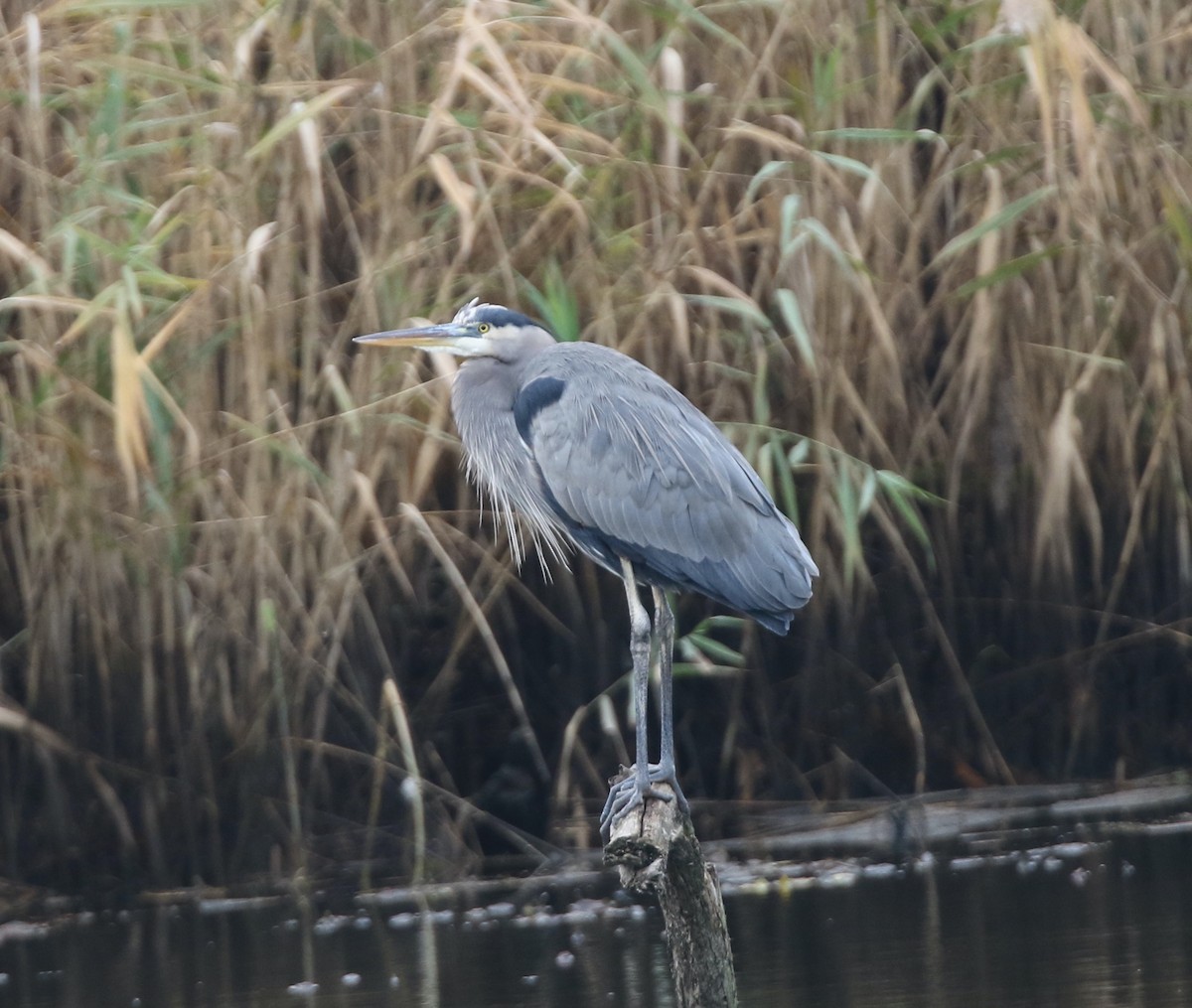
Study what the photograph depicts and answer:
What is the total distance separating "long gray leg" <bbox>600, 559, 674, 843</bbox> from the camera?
3.84 meters

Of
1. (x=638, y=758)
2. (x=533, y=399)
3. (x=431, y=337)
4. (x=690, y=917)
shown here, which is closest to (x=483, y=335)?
(x=431, y=337)

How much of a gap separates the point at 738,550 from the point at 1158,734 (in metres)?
2.04

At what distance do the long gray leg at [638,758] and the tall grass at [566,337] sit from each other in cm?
69

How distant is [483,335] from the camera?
15.4ft

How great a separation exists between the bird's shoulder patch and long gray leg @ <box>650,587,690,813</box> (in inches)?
20.1

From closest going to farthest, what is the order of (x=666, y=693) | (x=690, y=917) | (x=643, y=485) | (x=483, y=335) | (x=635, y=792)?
1. (x=690, y=917)
2. (x=635, y=792)
3. (x=666, y=693)
4. (x=643, y=485)
5. (x=483, y=335)

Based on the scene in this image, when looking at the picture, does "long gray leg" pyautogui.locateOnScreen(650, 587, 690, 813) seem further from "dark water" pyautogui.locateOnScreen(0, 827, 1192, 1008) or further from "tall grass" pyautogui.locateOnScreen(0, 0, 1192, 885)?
"tall grass" pyautogui.locateOnScreen(0, 0, 1192, 885)

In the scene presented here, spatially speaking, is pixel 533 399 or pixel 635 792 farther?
pixel 533 399

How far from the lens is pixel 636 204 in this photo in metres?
5.46

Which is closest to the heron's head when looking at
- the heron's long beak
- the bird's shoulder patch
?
the heron's long beak

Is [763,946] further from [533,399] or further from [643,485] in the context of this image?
[533,399]

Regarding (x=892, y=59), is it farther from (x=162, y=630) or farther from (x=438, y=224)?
(x=162, y=630)

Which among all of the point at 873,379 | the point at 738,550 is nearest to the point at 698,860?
the point at 738,550

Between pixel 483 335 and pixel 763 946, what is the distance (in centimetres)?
164
